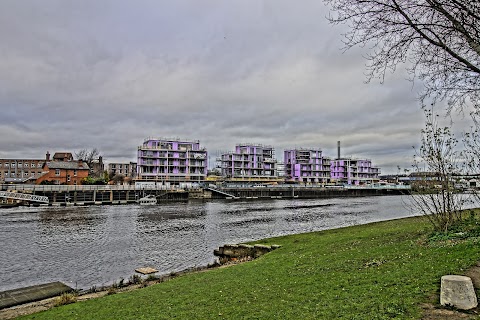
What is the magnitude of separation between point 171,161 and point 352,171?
92542 mm

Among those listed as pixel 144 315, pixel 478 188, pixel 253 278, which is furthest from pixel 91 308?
pixel 478 188

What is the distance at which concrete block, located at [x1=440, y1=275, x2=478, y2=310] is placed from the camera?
5.56 meters

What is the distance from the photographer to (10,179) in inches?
4806

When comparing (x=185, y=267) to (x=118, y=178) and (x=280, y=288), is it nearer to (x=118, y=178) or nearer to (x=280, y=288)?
(x=280, y=288)

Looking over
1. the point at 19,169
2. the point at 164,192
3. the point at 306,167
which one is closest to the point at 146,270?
the point at 164,192

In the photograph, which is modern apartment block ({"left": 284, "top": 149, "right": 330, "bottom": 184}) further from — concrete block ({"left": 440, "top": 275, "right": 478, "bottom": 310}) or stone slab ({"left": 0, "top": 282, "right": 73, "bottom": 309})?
concrete block ({"left": 440, "top": 275, "right": 478, "bottom": 310})

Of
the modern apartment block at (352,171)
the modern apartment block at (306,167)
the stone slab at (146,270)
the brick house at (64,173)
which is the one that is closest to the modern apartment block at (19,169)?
the brick house at (64,173)

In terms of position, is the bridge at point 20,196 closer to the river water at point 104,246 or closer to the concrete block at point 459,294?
the river water at point 104,246

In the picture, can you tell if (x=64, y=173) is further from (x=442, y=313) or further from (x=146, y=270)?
(x=442, y=313)

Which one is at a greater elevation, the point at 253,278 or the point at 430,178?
the point at 430,178

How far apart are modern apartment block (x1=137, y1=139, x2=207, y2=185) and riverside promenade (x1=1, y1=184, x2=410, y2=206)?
1283cm

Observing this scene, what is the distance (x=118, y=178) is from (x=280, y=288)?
132m

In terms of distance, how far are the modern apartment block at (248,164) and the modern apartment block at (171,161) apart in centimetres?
1870

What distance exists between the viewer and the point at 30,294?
44.5ft
